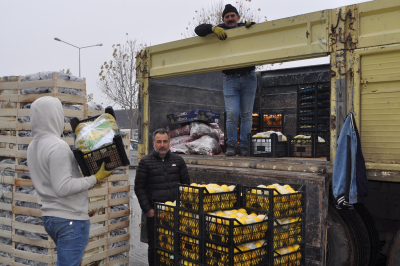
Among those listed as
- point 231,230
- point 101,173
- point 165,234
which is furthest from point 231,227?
point 101,173

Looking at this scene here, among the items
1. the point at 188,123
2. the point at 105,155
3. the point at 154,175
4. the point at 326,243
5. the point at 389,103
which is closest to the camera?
the point at 105,155

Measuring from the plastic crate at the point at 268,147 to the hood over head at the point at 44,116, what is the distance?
298 cm

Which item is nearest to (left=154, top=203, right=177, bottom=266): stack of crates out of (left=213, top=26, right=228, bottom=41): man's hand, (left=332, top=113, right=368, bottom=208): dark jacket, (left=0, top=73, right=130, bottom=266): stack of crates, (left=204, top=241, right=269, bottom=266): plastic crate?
(left=204, top=241, right=269, bottom=266): plastic crate

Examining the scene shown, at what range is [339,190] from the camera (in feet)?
12.0

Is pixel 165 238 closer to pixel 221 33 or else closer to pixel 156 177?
pixel 156 177

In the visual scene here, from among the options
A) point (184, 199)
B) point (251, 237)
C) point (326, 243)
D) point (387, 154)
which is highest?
point (387, 154)

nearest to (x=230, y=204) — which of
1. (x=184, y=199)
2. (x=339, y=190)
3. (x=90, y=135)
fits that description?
(x=184, y=199)

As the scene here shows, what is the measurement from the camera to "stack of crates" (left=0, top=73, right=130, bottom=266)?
4562mm

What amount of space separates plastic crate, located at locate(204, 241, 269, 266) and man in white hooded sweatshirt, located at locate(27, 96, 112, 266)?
1.05 meters

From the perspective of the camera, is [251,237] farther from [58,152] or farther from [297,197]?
[58,152]

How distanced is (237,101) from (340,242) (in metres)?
2.45

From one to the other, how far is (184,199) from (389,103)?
2.17m

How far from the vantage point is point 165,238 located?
3.59 m

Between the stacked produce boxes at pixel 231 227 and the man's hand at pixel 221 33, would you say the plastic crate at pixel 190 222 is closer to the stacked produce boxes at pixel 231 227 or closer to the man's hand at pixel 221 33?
the stacked produce boxes at pixel 231 227
